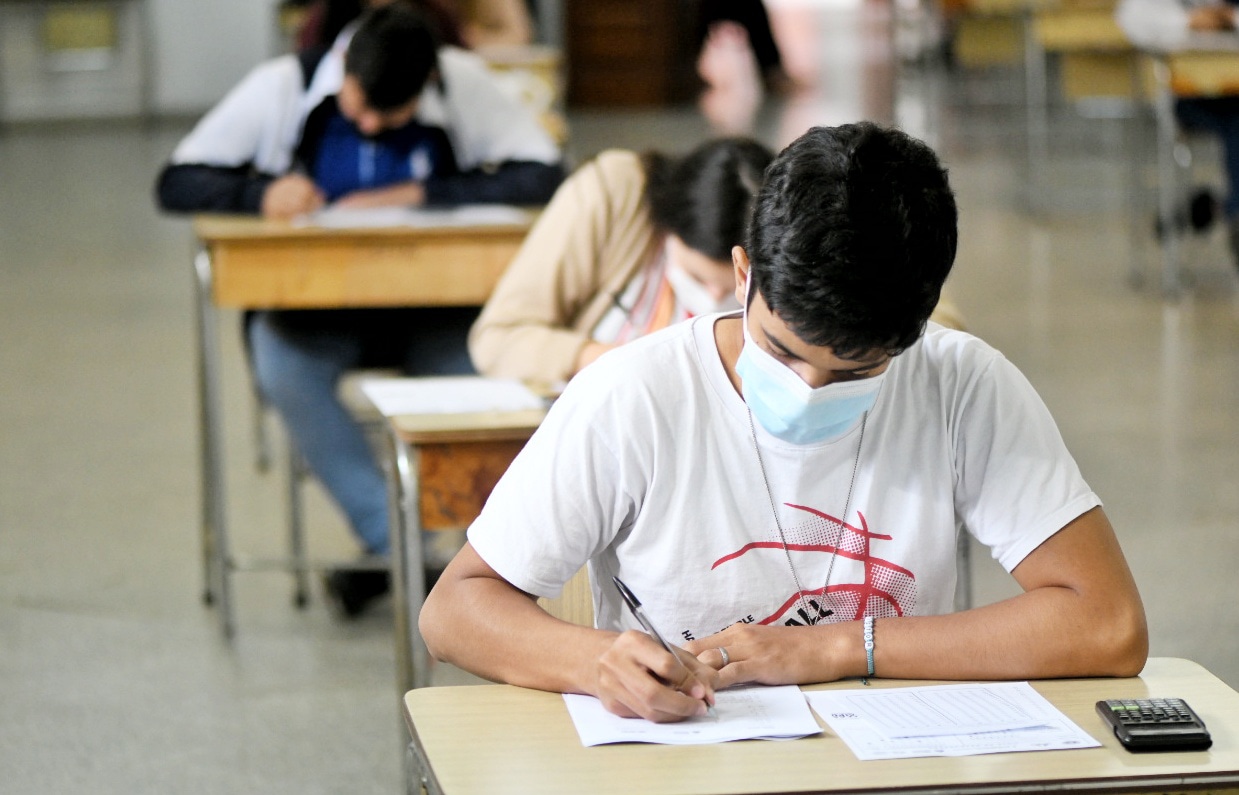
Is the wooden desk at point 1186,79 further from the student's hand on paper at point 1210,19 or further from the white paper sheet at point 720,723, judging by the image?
the white paper sheet at point 720,723

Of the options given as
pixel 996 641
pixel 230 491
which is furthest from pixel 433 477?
pixel 230 491

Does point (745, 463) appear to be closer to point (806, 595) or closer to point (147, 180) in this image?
point (806, 595)

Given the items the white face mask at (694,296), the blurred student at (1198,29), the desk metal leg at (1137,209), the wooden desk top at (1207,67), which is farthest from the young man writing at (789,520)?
the desk metal leg at (1137,209)

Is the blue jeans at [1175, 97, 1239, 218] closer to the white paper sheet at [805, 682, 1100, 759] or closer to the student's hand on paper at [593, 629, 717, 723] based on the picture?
the white paper sheet at [805, 682, 1100, 759]

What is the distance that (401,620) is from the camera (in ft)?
7.37

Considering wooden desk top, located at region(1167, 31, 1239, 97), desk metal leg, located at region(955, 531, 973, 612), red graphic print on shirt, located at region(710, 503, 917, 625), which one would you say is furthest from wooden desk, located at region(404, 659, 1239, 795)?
wooden desk top, located at region(1167, 31, 1239, 97)

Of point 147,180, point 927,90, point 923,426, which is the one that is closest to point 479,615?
point 923,426

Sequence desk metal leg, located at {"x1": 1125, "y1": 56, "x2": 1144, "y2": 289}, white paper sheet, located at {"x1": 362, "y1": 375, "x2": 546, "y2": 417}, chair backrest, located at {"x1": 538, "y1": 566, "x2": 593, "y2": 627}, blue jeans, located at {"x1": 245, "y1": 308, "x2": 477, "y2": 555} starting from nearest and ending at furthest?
1. chair backrest, located at {"x1": 538, "y1": 566, "x2": 593, "y2": 627}
2. white paper sheet, located at {"x1": 362, "y1": 375, "x2": 546, "y2": 417}
3. blue jeans, located at {"x1": 245, "y1": 308, "x2": 477, "y2": 555}
4. desk metal leg, located at {"x1": 1125, "y1": 56, "x2": 1144, "y2": 289}

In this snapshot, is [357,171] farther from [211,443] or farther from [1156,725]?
[1156,725]

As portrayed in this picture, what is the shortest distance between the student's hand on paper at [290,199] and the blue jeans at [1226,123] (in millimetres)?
3657

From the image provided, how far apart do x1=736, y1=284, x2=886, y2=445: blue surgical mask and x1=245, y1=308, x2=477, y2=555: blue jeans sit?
1.82m

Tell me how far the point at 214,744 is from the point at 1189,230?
5.36 m

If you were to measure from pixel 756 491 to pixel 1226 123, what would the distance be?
480 centimetres

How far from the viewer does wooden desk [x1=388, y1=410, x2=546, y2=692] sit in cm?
219
